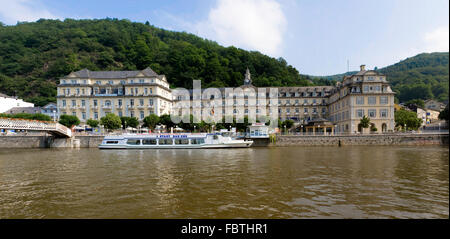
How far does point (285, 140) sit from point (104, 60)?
3329 inches

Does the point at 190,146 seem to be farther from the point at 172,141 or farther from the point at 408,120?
the point at 408,120

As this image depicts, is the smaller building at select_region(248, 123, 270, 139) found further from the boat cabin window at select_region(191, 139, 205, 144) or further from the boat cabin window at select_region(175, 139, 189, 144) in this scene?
the boat cabin window at select_region(175, 139, 189, 144)

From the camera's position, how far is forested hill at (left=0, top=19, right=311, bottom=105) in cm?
8425

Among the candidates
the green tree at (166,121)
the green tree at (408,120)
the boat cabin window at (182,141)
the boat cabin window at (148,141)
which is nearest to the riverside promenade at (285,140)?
the boat cabin window at (148,141)

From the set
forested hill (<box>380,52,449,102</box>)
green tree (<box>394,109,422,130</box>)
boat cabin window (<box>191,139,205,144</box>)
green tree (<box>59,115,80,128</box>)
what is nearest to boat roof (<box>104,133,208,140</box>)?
boat cabin window (<box>191,139,205,144</box>)

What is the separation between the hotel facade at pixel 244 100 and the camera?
48312mm

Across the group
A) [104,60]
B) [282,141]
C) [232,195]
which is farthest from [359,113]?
[104,60]

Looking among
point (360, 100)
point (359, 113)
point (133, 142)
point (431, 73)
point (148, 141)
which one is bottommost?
point (133, 142)

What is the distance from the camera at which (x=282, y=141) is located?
135 ft

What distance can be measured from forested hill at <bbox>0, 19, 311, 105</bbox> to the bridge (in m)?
46.4

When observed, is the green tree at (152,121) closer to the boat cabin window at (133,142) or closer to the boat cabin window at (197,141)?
the boat cabin window at (133,142)

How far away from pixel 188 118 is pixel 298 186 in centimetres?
3854
